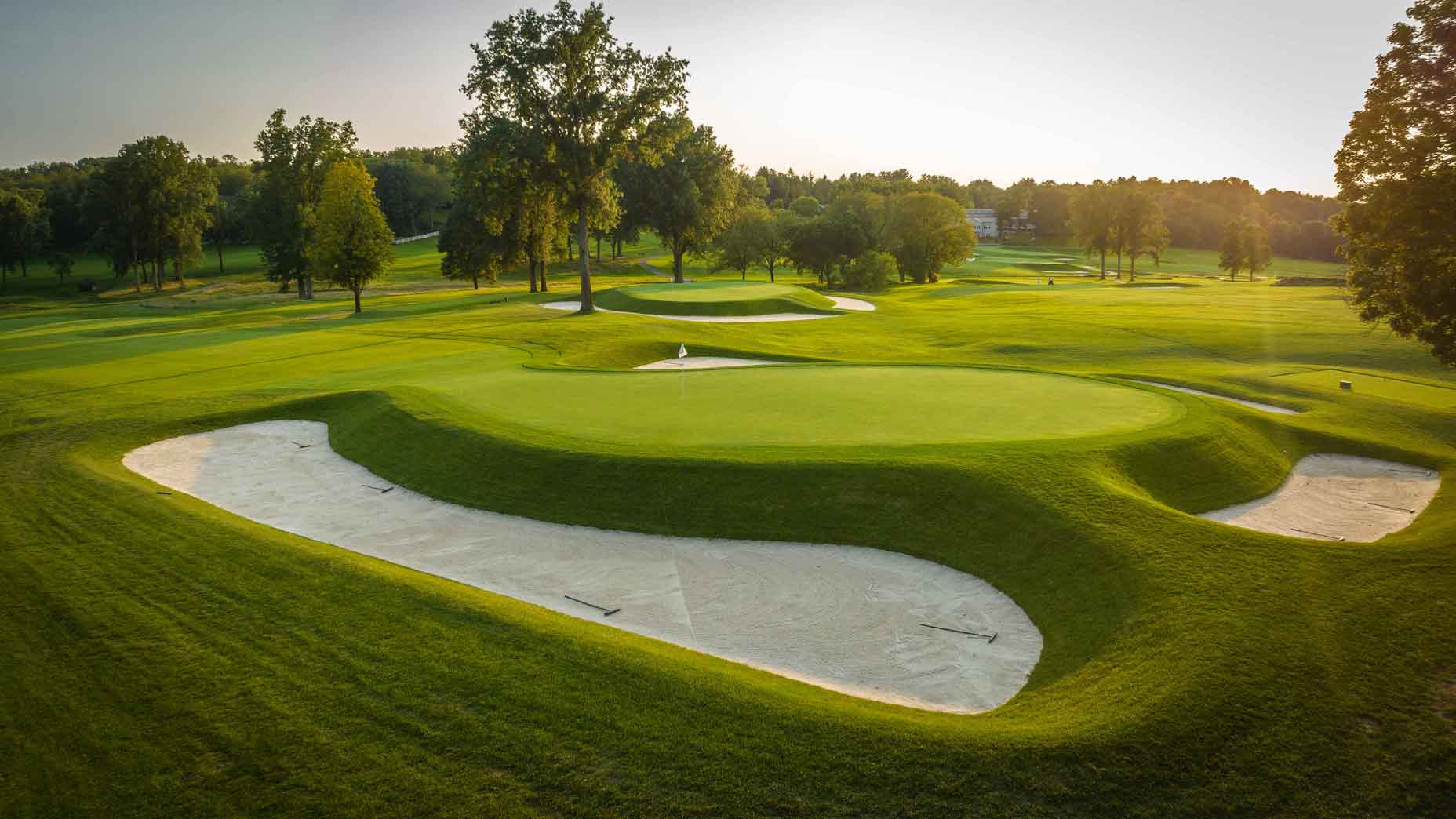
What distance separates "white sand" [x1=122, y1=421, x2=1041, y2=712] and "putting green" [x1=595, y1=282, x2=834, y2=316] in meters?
31.0

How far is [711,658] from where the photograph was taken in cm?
812

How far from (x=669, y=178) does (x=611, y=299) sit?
21109 mm

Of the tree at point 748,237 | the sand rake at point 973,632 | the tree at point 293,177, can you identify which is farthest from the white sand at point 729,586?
the tree at point 748,237

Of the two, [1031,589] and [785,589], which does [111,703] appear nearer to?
[785,589]

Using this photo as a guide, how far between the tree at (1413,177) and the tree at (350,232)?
46.2 meters

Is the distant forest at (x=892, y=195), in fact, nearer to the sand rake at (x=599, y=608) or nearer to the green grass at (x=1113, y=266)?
the green grass at (x=1113, y=266)

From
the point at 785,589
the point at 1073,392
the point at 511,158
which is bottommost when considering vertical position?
the point at 785,589

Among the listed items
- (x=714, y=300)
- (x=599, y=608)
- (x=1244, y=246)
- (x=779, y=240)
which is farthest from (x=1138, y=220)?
(x=599, y=608)

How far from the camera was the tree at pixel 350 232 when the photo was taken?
48594 millimetres

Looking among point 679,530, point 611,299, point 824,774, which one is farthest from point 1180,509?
point 611,299

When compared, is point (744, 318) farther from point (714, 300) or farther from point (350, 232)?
point (350, 232)

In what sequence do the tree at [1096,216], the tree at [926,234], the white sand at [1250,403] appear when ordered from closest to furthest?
the white sand at [1250,403], the tree at [926,234], the tree at [1096,216]

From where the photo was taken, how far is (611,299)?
5038 cm

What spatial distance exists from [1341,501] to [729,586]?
10954mm
